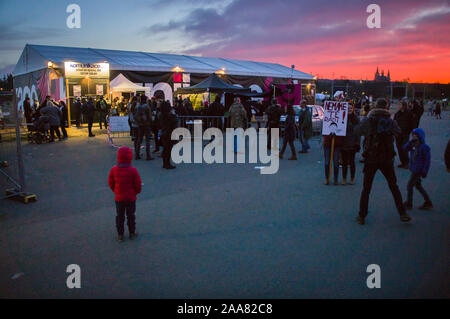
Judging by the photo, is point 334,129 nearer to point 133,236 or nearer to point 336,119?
point 336,119

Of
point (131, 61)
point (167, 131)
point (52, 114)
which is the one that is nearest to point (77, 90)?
point (131, 61)

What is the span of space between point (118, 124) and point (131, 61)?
437 inches

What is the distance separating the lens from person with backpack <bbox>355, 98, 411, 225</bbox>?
5496mm

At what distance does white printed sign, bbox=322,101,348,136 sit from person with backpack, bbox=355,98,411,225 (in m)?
2.29

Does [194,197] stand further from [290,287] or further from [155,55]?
[155,55]

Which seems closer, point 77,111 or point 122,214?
point 122,214

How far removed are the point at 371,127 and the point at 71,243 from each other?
487 cm

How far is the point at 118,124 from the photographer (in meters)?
16.8

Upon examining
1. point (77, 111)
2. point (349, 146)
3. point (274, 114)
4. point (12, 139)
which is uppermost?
point (77, 111)

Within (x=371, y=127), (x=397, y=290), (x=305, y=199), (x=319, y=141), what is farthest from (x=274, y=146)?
(x=397, y=290)

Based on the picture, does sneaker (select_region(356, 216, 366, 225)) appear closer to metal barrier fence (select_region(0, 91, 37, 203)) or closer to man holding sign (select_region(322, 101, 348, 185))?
man holding sign (select_region(322, 101, 348, 185))

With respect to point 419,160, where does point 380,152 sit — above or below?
above
